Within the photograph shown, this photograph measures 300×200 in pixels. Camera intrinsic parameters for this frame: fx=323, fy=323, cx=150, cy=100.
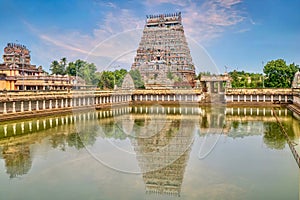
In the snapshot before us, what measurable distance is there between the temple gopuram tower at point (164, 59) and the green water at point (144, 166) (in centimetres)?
3578

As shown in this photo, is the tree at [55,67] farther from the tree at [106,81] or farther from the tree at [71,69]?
the tree at [106,81]

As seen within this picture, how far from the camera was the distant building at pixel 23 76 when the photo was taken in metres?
48.0

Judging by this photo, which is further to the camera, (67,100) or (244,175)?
(67,100)

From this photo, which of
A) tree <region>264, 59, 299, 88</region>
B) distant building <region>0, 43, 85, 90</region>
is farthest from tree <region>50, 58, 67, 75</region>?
tree <region>264, 59, 299, 88</region>

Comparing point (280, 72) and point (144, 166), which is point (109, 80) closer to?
point (280, 72)

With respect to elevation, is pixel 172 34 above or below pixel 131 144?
above

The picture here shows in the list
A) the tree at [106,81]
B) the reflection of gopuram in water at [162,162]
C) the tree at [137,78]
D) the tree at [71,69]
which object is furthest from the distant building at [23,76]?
the reflection of gopuram in water at [162,162]

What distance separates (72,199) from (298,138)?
13767mm

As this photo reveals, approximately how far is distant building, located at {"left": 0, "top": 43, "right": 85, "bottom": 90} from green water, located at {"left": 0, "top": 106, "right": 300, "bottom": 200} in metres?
30.1

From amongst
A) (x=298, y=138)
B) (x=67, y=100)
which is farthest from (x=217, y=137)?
A: (x=67, y=100)

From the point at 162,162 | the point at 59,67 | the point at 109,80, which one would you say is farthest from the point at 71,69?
the point at 162,162

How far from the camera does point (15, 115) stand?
26.6 metres

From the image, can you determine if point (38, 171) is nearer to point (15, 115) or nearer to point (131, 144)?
point (131, 144)

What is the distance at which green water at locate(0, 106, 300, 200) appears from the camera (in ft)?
32.8
